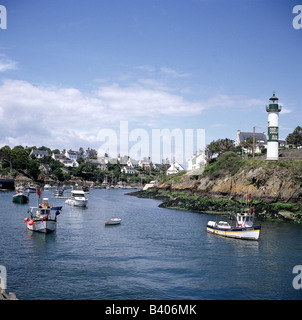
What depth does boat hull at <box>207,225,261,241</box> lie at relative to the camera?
44.8 meters

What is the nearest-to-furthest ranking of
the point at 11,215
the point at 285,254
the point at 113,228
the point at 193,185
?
the point at 285,254, the point at 113,228, the point at 11,215, the point at 193,185

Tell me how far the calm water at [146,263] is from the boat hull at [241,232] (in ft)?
3.71

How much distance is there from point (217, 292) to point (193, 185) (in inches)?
3197

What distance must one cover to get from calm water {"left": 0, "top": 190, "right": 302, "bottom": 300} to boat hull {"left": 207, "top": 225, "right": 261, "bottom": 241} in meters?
1.13

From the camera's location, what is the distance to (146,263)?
3319cm

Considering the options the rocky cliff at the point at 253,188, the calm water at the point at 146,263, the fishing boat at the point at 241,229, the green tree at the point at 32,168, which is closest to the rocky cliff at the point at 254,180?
the rocky cliff at the point at 253,188

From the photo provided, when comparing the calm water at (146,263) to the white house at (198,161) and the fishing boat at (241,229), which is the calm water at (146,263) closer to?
the fishing boat at (241,229)

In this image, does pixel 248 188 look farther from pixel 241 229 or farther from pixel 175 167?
pixel 175 167

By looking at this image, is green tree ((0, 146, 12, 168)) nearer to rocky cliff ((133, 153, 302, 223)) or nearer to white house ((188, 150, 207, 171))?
white house ((188, 150, 207, 171))

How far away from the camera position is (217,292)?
26.2m

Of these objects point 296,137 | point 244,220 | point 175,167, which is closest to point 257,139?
point 296,137

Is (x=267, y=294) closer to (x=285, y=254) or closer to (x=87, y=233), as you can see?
(x=285, y=254)
